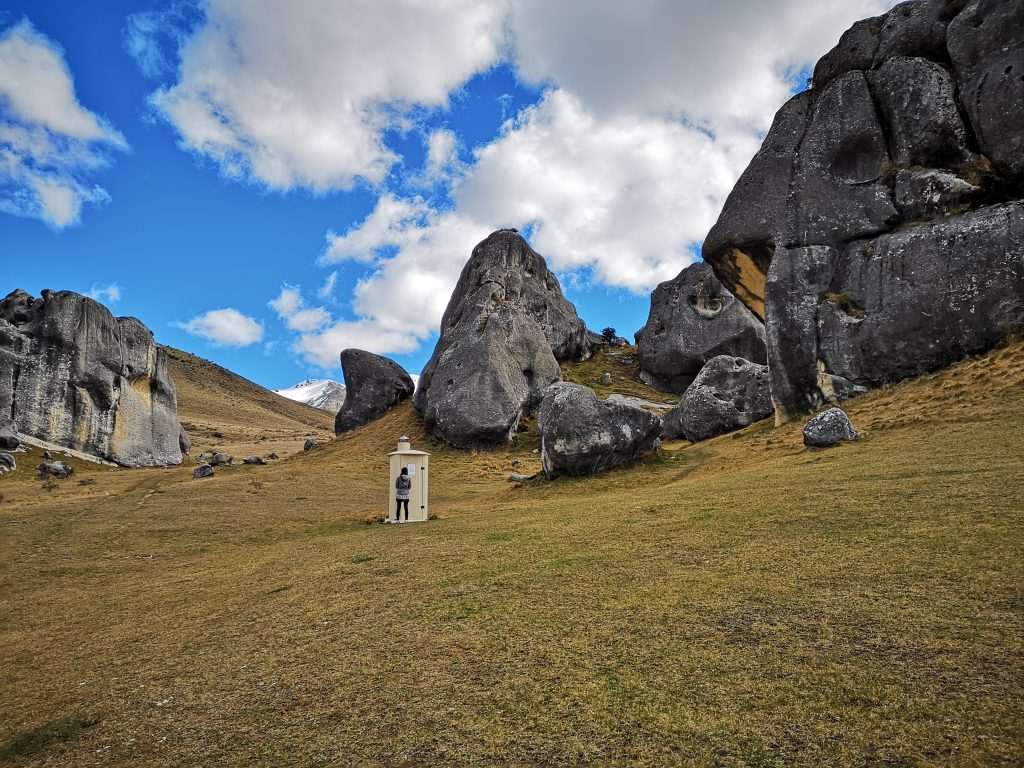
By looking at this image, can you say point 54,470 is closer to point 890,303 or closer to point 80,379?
point 80,379

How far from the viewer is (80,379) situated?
31.9 meters

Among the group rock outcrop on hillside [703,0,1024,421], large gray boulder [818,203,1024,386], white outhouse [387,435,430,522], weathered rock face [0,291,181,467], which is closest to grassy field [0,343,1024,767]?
white outhouse [387,435,430,522]

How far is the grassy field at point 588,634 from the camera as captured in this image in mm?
3596

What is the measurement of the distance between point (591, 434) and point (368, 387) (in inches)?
975

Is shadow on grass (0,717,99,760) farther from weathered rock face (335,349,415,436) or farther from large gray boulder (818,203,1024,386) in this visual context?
weathered rock face (335,349,415,436)

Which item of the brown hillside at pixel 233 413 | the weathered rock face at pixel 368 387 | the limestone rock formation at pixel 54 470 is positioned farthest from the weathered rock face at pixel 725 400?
the brown hillside at pixel 233 413

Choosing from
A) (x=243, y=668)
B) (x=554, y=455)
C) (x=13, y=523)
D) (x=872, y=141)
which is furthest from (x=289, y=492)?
(x=872, y=141)

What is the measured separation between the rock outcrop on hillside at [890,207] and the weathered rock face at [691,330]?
19.7 metres

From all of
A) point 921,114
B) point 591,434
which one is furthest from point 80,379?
point 921,114

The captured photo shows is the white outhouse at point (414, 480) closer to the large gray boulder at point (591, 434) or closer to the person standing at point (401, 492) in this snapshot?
the person standing at point (401, 492)

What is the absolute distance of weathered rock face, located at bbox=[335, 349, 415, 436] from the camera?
3981 cm

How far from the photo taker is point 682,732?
352 cm

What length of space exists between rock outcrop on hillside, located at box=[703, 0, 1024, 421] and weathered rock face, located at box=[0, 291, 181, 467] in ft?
111

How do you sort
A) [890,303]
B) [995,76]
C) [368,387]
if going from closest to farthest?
[995,76] → [890,303] → [368,387]
